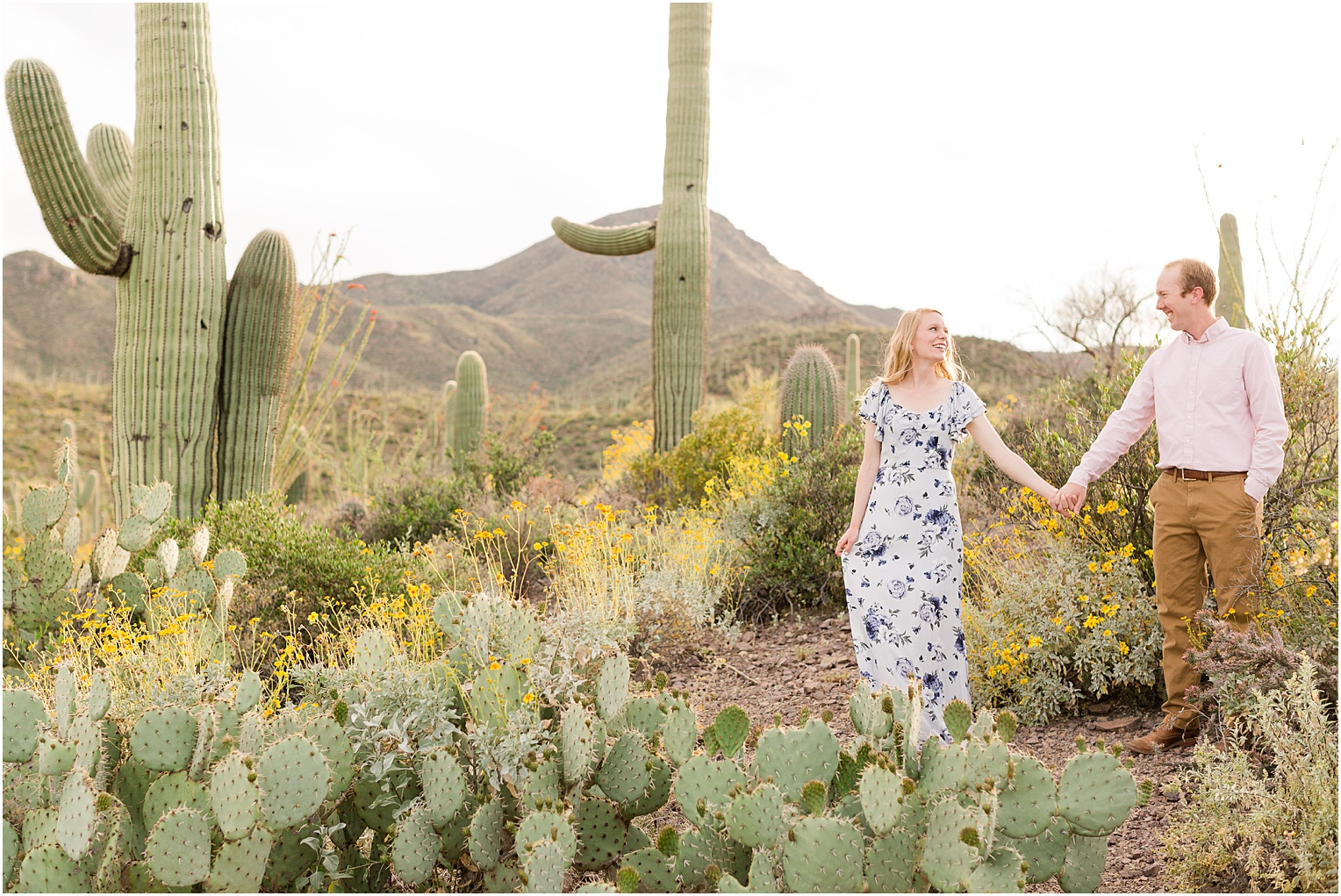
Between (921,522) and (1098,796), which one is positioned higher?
(921,522)

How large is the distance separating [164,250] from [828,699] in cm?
602

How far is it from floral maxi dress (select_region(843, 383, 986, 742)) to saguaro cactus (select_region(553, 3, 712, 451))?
5.77 m

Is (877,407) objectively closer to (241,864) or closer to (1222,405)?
(1222,405)

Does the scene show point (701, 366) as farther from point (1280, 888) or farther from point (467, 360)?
point (1280, 888)

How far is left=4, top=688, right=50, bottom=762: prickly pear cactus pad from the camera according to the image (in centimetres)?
272

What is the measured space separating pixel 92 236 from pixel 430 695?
5547 mm

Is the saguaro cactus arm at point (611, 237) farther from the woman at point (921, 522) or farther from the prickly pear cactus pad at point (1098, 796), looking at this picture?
the prickly pear cactus pad at point (1098, 796)

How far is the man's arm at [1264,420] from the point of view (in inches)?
128

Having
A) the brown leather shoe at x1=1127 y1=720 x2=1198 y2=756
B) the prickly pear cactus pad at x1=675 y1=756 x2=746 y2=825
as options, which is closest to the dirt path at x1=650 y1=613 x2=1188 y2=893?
the brown leather shoe at x1=1127 y1=720 x2=1198 y2=756

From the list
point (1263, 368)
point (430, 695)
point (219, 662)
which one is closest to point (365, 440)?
point (219, 662)

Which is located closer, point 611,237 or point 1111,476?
point 1111,476

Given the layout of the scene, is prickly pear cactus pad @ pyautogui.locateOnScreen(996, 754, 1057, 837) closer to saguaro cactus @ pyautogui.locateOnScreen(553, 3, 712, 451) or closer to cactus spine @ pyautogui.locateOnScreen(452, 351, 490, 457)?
saguaro cactus @ pyautogui.locateOnScreen(553, 3, 712, 451)

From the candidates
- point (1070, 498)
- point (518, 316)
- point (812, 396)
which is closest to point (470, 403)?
point (812, 396)

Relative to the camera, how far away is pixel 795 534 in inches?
237
